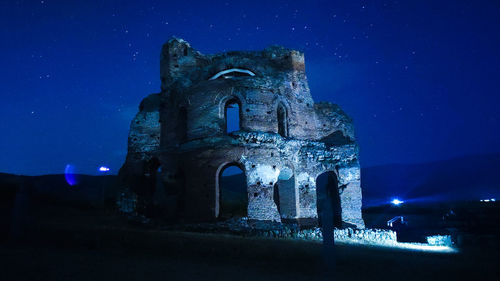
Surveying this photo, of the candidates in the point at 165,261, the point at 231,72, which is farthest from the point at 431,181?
the point at 165,261

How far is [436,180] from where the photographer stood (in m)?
76.7

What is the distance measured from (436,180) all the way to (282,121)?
71.0 metres

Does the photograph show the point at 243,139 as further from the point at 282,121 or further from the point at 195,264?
the point at 195,264

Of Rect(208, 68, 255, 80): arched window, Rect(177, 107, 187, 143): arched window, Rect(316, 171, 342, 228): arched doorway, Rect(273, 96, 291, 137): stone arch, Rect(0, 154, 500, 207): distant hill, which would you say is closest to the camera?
Rect(316, 171, 342, 228): arched doorway

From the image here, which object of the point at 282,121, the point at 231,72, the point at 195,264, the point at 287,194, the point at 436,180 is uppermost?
the point at 231,72

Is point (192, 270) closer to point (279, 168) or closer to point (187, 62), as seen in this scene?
point (279, 168)

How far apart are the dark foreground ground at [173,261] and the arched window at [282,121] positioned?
387 inches

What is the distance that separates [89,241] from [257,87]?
36.5 ft

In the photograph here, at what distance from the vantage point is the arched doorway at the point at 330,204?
275 inches

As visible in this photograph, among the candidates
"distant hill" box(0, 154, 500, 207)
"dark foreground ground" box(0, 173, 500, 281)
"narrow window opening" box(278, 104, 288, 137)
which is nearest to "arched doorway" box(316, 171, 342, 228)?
"dark foreground ground" box(0, 173, 500, 281)

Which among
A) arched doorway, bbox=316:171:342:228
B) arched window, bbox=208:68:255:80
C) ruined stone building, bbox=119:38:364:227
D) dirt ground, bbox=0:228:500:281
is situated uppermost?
arched window, bbox=208:68:255:80

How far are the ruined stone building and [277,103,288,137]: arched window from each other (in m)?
0.06

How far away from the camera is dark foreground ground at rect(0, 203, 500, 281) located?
5.93 m

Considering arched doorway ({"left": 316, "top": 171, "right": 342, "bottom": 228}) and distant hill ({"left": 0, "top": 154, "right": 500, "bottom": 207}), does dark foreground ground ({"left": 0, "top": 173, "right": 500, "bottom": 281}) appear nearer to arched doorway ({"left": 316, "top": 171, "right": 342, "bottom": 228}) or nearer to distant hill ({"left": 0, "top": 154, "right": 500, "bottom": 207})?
arched doorway ({"left": 316, "top": 171, "right": 342, "bottom": 228})
